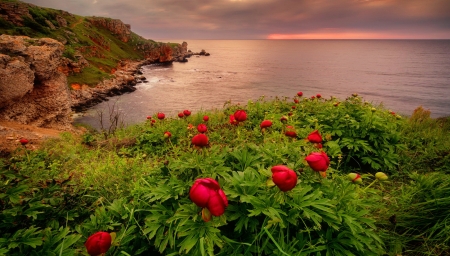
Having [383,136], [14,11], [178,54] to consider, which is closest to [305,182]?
[383,136]

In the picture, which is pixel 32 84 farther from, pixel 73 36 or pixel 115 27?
pixel 115 27

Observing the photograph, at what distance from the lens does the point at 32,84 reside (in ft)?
36.3

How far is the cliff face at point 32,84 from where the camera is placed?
9930mm

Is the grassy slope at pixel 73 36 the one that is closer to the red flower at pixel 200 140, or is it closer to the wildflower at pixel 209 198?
the red flower at pixel 200 140

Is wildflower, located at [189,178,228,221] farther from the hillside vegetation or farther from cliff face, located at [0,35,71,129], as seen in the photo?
cliff face, located at [0,35,71,129]

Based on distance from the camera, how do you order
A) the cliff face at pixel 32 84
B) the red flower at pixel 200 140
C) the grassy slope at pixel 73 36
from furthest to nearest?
the grassy slope at pixel 73 36 < the cliff face at pixel 32 84 < the red flower at pixel 200 140

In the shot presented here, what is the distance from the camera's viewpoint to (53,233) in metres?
1.77

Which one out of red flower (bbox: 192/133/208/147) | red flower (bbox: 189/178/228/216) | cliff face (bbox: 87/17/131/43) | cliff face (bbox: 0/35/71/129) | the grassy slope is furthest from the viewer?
cliff face (bbox: 87/17/131/43)

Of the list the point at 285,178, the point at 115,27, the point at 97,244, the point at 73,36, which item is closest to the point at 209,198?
the point at 285,178

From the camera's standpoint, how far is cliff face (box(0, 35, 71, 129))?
9.93 meters

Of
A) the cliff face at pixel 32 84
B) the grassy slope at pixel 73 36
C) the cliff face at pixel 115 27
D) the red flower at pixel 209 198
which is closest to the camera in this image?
the red flower at pixel 209 198

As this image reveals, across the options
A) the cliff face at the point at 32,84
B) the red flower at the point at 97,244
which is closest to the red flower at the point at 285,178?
the red flower at the point at 97,244

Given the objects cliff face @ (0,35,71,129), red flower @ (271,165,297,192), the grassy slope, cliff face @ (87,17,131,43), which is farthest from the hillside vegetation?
cliff face @ (87,17,131,43)

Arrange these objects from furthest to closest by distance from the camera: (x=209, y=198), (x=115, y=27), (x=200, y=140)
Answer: (x=115, y=27)
(x=200, y=140)
(x=209, y=198)
